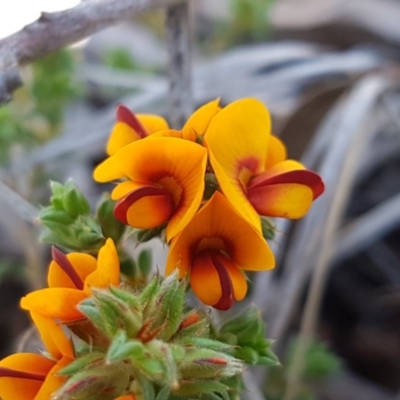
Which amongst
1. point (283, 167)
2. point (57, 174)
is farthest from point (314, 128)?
point (283, 167)

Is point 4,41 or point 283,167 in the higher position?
point 4,41

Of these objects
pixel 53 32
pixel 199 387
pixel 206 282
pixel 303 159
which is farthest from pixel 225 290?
pixel 303 159

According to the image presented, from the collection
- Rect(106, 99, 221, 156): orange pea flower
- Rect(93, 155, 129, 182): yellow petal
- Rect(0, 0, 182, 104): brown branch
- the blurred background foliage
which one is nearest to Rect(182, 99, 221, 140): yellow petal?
Rect(106, 99, 221, 156): orange pea flower

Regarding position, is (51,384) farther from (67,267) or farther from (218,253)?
(218,253)

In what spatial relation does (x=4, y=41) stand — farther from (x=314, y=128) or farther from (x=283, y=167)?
(x=314, y=128)

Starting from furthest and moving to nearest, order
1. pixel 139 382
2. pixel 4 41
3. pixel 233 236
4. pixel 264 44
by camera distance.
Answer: pixel 264 44 → pixel 4 41 → pixel 233 236 → pixel 139 382

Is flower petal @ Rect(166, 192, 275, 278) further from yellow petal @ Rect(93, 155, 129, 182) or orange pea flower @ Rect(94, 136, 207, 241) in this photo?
yellow petal @ Rect(93, 155, 129, 182)
